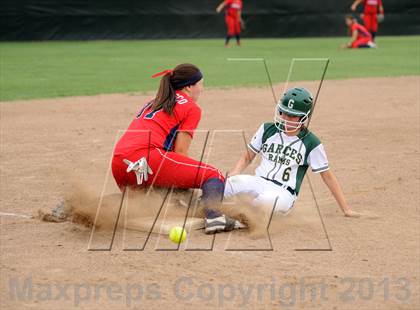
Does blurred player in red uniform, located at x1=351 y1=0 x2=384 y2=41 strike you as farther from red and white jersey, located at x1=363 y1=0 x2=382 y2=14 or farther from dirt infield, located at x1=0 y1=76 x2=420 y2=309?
dirt infield, located at x1=0 y1=76 x2=420 y2=309

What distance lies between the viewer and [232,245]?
17.7ft

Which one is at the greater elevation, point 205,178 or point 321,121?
point 205,178

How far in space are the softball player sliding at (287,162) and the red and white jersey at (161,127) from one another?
A: 1.85 ft

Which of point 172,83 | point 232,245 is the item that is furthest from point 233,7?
point 232,245

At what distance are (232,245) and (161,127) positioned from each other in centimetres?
112

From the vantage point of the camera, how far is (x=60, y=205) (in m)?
6.17

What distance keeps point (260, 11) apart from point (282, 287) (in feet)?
85.9

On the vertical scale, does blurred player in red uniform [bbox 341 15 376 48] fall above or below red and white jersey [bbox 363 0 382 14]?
below

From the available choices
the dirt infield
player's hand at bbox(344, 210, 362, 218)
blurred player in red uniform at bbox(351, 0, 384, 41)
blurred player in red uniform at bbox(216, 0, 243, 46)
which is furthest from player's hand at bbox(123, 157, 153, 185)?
blurred player in red uniform at bbox(351, 0, 384, 41)

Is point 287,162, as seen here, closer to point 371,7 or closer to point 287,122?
point 287,122

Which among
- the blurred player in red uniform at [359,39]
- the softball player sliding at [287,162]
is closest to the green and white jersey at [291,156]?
the softball player sliding at [287,162]

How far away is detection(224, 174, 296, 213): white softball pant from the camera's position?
5.99m

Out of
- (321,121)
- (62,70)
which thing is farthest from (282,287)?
(62,70)

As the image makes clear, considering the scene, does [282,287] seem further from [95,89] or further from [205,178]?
[95,89]
